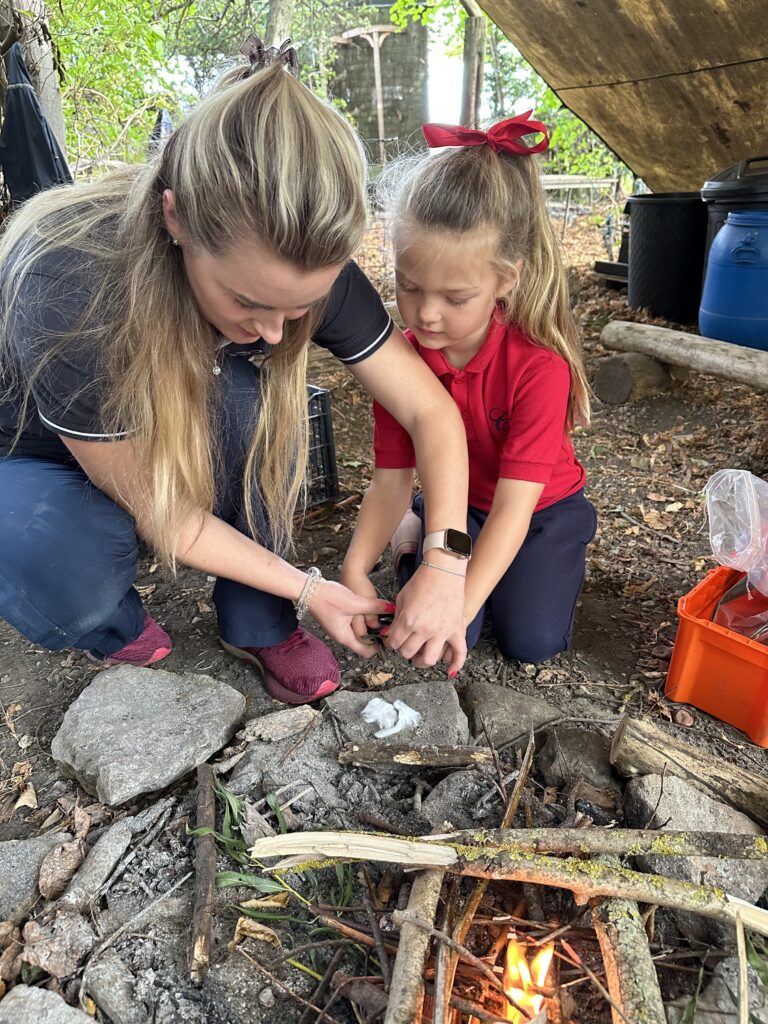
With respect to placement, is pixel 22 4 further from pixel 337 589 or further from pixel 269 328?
pixel 337 589

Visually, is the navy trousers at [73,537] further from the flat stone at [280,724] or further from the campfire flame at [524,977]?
the campfire flame at [524,977]

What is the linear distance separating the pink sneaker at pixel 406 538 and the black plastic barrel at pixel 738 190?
2.71 m

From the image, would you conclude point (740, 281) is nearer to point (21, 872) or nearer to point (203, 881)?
point (203, 881)

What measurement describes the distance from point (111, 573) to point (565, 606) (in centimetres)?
124

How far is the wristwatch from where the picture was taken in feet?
5.68

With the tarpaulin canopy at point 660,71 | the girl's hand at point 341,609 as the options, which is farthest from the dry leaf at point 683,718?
the tarpaulin canopy at point 660,71

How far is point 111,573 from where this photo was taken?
1716 millimetres

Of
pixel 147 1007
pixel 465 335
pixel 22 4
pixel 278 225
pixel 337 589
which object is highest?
pixel 22 4

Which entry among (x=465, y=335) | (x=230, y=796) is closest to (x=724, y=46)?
(x=465, y=335)

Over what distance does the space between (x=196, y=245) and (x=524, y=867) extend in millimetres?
1179

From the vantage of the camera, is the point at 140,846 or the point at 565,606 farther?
the point at 565,606

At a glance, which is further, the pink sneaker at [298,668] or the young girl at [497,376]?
the pink sneaker at [298,668]

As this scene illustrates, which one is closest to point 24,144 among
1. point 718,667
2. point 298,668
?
point 298,668

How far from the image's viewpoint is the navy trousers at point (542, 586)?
2092 millimetres
